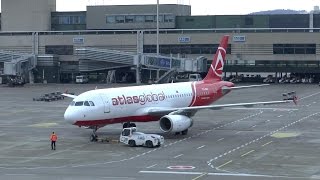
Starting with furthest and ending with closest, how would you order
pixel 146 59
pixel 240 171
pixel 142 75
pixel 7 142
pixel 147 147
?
pixel 142 75
pixel 146 59
pixel 7 142
pixel 147 147
pixel 240 171

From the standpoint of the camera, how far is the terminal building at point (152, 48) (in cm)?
14162

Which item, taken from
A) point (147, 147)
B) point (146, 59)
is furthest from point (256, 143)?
point (146, 59)

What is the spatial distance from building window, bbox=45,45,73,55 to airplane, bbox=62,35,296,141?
8416 centimetres

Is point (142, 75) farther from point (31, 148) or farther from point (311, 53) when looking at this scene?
point (31, 148)

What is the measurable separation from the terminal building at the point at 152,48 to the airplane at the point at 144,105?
67.8 metres

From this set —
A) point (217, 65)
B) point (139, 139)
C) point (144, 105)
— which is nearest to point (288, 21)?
point (217, 65)

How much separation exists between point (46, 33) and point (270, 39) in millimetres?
47086

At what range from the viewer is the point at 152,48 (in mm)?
148250

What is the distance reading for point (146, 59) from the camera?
135875 mm

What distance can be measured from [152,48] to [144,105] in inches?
3433

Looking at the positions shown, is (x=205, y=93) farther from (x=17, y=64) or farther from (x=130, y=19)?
(x=130, y=19)

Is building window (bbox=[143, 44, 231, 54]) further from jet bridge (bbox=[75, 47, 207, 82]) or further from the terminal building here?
jet bridge (bbox=[75, 47, 207, 82])

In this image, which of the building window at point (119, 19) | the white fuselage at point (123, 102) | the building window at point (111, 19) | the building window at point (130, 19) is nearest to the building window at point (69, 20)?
the building window at point (111, 19)

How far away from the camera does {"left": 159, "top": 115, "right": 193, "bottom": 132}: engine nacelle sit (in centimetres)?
5888
